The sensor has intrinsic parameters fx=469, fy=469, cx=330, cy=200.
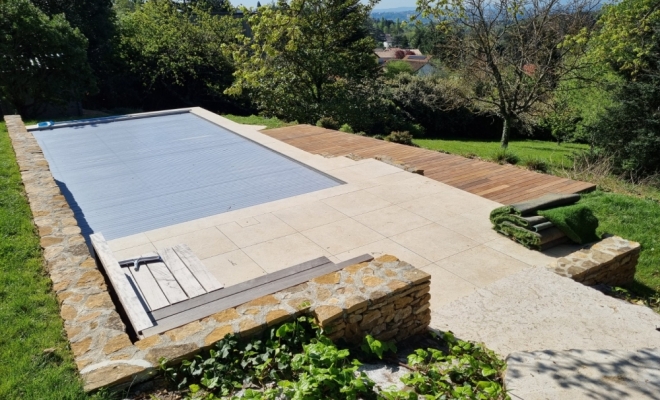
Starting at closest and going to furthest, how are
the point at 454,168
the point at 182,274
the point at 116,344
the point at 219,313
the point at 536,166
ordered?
the point at 116,344 → the point at 219,313 → the point at 182,274 → the point at 454,168 → the point at 536,166

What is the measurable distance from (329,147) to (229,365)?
26.3 feet

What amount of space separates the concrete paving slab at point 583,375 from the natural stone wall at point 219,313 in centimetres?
96

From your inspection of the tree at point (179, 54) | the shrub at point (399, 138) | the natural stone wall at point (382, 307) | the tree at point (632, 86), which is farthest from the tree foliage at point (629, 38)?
the tree at point (179, 54)

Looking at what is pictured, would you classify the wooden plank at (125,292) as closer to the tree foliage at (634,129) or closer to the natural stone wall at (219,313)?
the natural stone wall at (219,313)

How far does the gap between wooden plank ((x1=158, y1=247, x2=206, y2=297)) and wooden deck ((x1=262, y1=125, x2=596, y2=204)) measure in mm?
4871

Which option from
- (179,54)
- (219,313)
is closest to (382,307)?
(219,313)

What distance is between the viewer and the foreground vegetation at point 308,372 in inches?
108

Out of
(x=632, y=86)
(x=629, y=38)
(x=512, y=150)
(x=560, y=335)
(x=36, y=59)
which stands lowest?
(x=512, y=150)

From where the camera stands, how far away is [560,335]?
3971 millimetres

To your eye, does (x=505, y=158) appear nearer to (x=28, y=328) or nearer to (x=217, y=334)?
(x=217, y=334)

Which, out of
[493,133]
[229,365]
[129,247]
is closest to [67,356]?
[229,365]

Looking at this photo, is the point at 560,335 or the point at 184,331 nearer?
the point at 184,331

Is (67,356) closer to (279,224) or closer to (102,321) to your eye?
(102,321)

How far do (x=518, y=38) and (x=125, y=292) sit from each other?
14.5 meters
